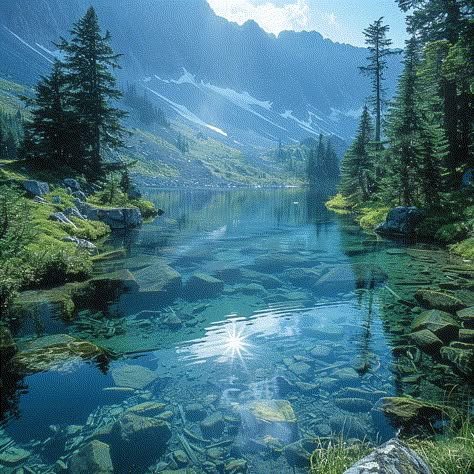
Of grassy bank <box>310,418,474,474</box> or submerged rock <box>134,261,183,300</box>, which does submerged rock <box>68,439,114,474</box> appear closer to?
grassy bank <box>310,418,474,474</box>

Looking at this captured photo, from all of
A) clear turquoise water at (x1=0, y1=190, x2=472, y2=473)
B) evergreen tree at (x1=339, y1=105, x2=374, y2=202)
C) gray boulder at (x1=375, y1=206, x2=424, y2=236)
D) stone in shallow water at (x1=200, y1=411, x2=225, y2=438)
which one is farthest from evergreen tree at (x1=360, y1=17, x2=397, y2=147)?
stone in shallow water at (x1=200, y1=411, x2=225, y2=438)

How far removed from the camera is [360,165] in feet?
170

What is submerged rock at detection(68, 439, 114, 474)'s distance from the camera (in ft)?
20.8

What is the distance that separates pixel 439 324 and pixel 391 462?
26.7 feet

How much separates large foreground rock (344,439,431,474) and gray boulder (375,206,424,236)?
88.2 ft

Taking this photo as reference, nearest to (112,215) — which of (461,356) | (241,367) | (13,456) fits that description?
(241,367)

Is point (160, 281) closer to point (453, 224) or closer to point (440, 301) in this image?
point (440, 301)

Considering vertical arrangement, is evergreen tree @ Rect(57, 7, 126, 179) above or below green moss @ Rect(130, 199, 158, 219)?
above

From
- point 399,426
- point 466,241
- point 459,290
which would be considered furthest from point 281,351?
point 466,241

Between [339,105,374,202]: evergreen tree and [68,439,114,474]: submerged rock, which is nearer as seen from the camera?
[68,439,114,474]: submerged rock

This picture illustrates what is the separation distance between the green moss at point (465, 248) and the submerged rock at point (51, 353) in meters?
20.1

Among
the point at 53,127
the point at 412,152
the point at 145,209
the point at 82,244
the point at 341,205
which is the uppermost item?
the point at 53,127

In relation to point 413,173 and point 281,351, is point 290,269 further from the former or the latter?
point 413,173

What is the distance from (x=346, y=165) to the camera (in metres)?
59.7
